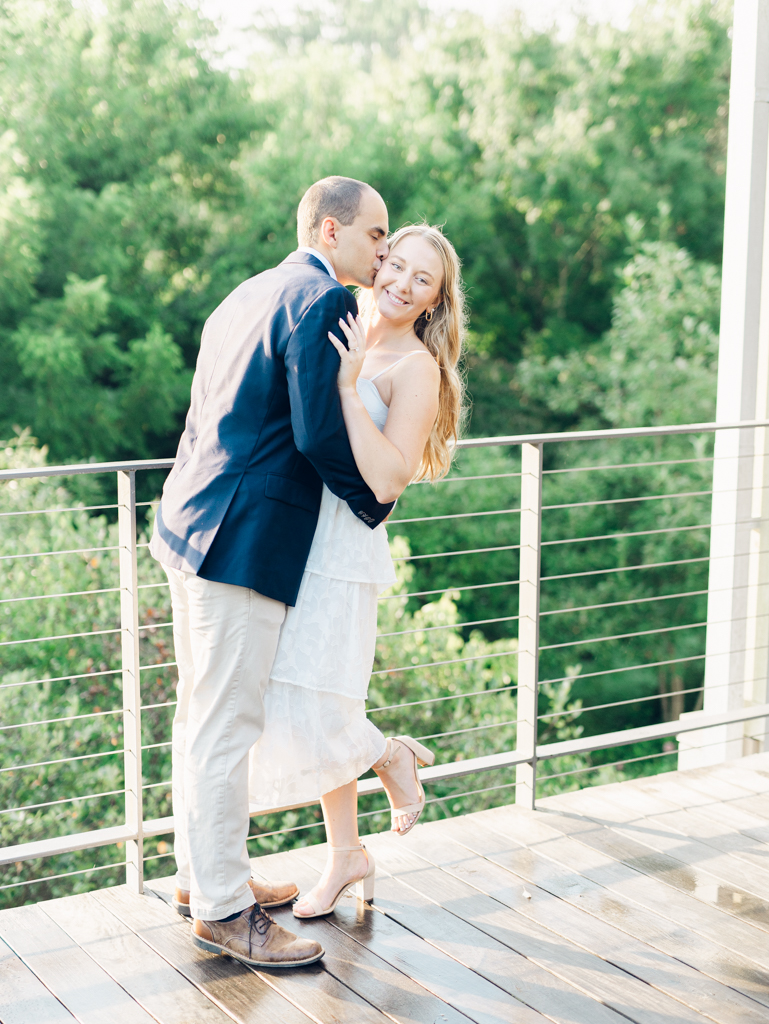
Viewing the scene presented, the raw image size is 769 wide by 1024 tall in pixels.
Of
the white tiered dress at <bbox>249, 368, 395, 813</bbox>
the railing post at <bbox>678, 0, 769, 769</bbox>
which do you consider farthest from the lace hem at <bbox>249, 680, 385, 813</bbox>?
the railing post at <bbox>678, 0, 769, 769</bbox>

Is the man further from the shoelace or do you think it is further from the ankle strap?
the ankle strap

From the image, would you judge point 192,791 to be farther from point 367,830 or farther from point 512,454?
point 512,454

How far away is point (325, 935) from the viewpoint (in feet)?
7.89

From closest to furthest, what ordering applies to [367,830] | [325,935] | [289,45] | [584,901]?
[325,935] → [584,901] → [367,830] → [289,45]

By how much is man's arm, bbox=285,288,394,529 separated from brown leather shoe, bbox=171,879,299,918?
3.49 feet

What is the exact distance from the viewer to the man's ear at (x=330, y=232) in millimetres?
2201

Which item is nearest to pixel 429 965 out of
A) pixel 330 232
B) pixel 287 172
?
pixel 330 232

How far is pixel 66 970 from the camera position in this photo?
2266 mm

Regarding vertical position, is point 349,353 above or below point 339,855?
above

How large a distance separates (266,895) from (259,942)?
0.82 ft

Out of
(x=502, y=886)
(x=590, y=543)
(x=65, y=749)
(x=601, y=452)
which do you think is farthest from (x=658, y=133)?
(x=502, y=886)

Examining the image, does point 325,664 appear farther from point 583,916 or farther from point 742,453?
point 742,453

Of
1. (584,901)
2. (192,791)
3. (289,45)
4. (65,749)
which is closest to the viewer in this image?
(192,791)

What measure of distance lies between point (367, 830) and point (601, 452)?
6074 mm
